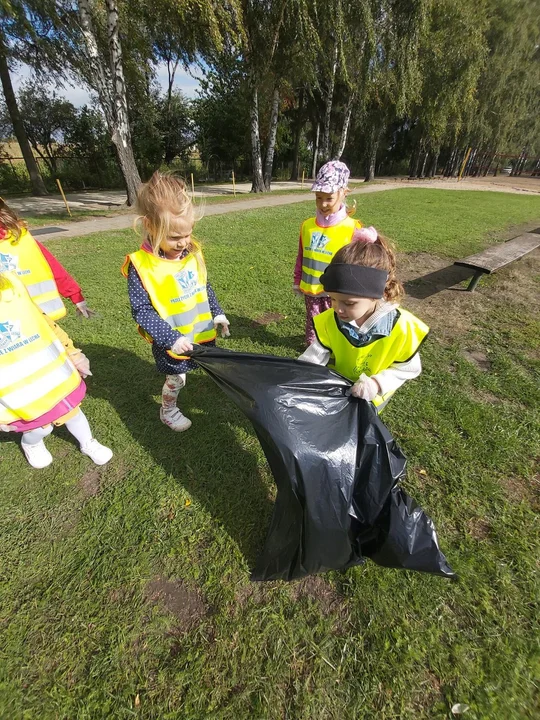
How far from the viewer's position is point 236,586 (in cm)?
180

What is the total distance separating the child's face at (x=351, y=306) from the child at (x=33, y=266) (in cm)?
207

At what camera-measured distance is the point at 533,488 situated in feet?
7.68

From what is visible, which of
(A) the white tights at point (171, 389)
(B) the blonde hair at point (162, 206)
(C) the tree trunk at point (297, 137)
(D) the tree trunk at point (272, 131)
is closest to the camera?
(B) the blonde hair at point (162, 206)

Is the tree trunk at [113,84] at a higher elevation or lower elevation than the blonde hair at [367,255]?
higher

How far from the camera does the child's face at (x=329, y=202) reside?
2.69m

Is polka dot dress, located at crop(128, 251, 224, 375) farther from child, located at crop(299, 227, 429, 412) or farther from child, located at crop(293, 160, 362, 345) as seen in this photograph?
child, located at crop(293, 160, 362, 345)

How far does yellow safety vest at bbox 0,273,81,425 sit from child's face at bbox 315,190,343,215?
6.85 feet

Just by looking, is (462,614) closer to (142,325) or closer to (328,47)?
(142,325)

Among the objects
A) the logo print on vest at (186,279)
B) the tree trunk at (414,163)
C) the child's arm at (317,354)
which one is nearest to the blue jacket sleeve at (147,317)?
the logo print on vest at (186,279)

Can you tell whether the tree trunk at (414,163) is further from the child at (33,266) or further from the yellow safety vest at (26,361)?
the yellow safety vest at (26,361)

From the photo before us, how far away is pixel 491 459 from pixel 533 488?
11.4 inches

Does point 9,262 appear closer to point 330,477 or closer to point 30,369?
point 30,369

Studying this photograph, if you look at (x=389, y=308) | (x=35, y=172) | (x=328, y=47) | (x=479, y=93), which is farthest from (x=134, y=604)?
(x=479, y=93)

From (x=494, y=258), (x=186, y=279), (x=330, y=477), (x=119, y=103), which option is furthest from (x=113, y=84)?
(x=330, y=477)
